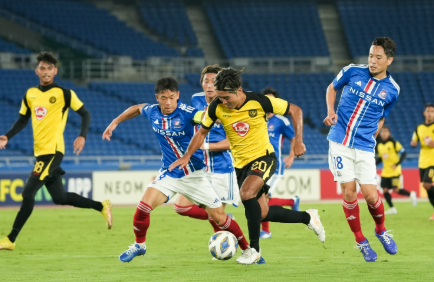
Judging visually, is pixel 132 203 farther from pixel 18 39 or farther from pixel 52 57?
pixel 18 39

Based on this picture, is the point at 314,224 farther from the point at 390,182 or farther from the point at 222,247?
the point at 390,182

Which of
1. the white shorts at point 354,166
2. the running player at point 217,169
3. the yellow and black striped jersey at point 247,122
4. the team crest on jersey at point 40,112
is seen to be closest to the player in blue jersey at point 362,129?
the white shorts at point 354,166

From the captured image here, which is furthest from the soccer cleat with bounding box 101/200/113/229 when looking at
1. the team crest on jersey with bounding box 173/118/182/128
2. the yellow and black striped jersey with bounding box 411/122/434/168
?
the yellow and black striped jersey with bounding box 411/122/434/168

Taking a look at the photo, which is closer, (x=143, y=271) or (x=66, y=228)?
(x=143, y=271)

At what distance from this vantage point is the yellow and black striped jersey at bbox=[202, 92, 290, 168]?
6.94 m

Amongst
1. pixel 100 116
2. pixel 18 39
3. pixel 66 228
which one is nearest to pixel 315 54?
pixel 100 116

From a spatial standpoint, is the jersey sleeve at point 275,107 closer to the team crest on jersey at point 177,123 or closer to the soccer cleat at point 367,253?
the team crest on jersey at point 177,123

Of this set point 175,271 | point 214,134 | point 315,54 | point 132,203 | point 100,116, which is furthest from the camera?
point 315,54

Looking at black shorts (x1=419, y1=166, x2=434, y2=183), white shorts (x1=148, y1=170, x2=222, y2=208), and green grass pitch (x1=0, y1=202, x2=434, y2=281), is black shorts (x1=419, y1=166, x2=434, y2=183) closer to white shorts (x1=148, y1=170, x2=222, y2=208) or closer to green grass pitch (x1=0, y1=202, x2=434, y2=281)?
green grass pitch (x1=0, y1=202, x2=434, y2=281)

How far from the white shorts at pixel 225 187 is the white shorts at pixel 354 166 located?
1370 millimetres

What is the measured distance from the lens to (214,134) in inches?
331

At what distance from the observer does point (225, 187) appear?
27.5 feet

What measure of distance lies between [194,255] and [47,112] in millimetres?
2632

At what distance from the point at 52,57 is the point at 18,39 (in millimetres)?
21933
